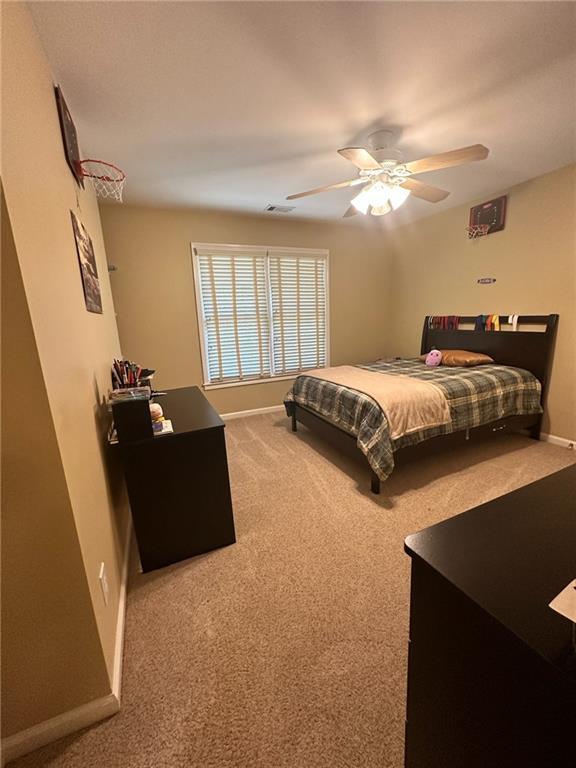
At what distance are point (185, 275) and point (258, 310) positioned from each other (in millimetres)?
972

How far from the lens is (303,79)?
5.20 ft

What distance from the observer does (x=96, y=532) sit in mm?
1269

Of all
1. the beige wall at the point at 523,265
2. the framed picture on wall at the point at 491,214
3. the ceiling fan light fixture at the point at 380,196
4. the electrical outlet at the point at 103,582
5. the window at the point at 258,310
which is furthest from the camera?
the window at the point at 258,310

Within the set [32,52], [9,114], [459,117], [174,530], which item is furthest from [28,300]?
[459,117]

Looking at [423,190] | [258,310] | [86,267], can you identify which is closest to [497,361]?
[423,190]

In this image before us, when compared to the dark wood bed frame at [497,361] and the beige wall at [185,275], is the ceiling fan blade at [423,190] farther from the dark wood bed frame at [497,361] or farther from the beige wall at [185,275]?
the beige wall at [185,275]

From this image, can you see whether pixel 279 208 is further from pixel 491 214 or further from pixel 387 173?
pixel 491 214

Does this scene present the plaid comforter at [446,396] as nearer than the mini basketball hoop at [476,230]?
Yes

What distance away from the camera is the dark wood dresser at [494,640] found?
48cm

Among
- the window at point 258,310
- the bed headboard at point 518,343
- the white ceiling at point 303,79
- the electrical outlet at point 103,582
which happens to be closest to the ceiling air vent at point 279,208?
the window at point 258,310

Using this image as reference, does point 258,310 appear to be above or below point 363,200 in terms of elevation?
below

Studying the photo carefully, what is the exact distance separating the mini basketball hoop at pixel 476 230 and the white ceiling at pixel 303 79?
90 centimetres

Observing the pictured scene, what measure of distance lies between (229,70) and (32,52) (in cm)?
81

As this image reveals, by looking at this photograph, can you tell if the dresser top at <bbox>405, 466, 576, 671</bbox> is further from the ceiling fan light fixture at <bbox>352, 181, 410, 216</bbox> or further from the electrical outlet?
the ceiling fan light fixture at <bbox>352, 181, 410, 216</bbox>
